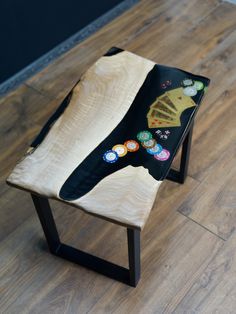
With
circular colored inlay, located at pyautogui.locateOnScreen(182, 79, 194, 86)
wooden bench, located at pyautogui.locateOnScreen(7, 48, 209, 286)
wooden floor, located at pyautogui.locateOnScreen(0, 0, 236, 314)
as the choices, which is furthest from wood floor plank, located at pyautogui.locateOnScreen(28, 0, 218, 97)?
circular colored inlay, located at pyautogui.locateOnScreen(182, 79, 194, 86)

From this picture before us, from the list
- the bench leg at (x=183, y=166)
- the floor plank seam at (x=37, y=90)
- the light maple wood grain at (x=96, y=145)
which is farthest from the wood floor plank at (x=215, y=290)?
the floor plank seam at (x=37, y=90)

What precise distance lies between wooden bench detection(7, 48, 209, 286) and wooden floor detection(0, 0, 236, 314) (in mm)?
68

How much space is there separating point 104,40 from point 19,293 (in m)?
1.33

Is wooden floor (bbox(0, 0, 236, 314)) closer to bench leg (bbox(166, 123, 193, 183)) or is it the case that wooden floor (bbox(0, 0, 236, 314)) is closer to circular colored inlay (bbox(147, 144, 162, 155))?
bench leg (bbox(166, 123, 193, 183))

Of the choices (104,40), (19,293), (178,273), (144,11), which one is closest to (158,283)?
(178,273)

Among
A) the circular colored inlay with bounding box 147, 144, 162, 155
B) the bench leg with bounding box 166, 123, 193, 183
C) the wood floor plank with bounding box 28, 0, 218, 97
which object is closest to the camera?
the circular colored inlay with bounding box 147, 144, 162, 155

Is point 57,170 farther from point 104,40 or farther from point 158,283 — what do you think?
point 104,40

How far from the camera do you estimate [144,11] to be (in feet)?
7.78

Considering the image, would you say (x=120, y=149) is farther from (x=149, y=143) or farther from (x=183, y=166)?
(x=183, y=166)

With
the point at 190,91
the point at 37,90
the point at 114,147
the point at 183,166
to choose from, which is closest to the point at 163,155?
the point at 114,147

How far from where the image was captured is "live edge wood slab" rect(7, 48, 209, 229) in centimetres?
111

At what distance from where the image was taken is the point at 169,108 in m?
1.29

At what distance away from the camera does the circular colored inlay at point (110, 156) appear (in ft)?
3.88

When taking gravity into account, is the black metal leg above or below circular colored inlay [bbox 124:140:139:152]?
below
